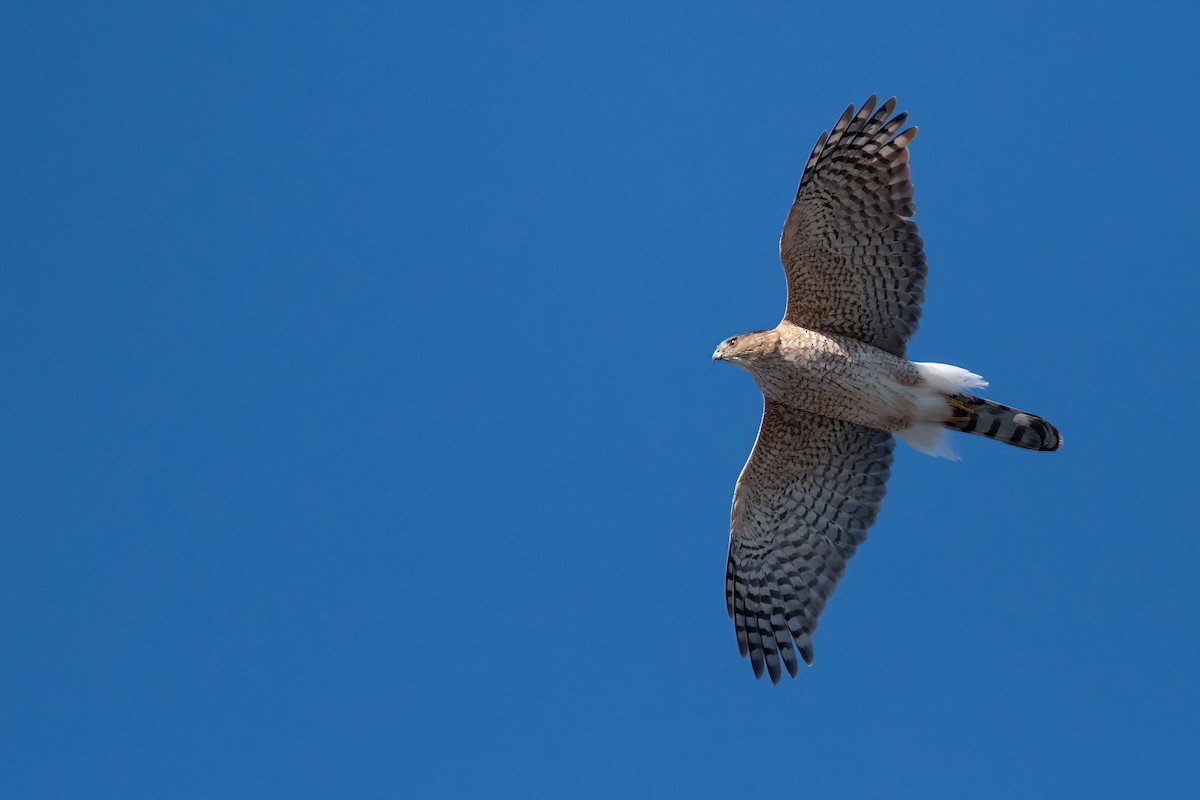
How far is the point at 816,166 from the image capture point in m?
6.99

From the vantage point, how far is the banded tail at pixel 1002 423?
698 centimetres

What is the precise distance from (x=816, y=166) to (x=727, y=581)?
286 centimetres

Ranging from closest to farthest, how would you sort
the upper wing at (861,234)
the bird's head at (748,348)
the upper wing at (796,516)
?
the upper wing at (861,234)
the bird's head at (748,348)
the upper wing at (796,516)

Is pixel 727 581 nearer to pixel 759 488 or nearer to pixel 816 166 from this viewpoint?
pixel 759 488

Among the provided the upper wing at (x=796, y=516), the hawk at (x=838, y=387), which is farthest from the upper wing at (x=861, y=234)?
the upper wing at (x=796, y=516)

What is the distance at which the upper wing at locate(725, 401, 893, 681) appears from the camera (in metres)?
7.71

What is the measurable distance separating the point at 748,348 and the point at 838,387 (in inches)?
A: 22.7

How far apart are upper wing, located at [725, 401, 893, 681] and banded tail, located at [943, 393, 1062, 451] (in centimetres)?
66

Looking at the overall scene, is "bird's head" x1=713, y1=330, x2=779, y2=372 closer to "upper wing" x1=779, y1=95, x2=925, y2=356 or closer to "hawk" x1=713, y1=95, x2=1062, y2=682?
"hawk" x1=713, y1=95, x2=1062, y2=682

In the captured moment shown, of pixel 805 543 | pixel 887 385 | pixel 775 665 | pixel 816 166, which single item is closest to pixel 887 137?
pixel 816 166

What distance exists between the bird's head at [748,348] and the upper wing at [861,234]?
0.37 metres

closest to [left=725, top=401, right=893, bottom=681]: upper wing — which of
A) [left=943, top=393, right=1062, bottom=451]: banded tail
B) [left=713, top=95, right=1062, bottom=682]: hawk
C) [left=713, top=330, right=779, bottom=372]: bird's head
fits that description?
[left=713, top=95, right=1062, bottom=682]: hawk

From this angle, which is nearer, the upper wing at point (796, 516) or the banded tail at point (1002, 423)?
the banded tail at point (1002, 423)

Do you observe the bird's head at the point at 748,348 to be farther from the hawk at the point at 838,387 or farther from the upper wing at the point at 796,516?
the upper wing at the point at 796,516
